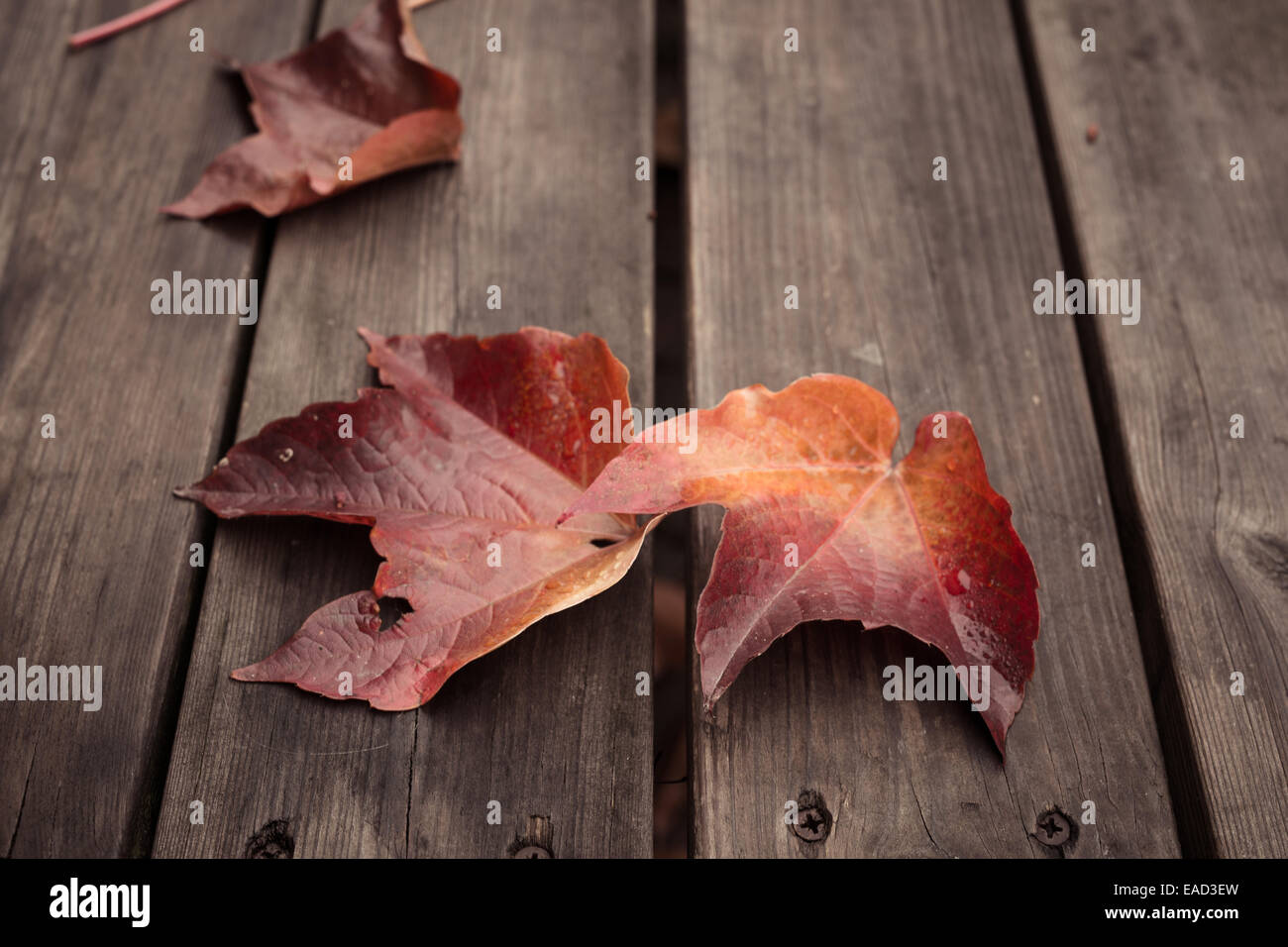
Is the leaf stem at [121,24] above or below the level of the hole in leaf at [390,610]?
above

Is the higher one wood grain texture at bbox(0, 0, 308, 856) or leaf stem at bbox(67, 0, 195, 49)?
leaf stem at bbox(67, 0, 195, 49)

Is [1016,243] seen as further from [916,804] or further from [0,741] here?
[0,741]

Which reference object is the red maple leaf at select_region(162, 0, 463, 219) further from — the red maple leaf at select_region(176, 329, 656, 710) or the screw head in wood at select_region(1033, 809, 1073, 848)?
the screw head in wood at select_region(1033, 809, 1073, 848)

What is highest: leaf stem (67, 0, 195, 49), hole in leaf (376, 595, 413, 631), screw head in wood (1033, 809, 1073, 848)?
leaf stem (67, 0, 195, 49)

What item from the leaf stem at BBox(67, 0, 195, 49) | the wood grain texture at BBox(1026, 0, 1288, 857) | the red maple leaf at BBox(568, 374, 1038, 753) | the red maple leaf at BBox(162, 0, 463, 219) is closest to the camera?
the red maple leaf at BBox(568, 374, 1038, 753)

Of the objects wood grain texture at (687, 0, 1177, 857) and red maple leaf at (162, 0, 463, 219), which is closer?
wood grain texture at (687, 0, 1177, 857)

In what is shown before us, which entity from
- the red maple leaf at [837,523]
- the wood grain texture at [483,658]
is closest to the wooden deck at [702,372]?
the wood grain texture at [483,658]

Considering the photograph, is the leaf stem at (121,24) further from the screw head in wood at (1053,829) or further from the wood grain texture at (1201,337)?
the screw head in wood at (1053,829)

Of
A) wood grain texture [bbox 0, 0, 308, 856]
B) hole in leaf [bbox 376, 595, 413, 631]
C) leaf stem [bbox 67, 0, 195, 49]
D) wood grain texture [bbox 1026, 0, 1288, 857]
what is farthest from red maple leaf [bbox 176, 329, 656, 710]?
leaf stem [bbox 67, 0, 195, 49]

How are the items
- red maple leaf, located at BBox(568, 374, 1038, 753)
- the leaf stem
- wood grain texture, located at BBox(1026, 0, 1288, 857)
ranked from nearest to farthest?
red maple leaf, located at BBox(568, 374, 1038, 753) → wood grain texture, located at BBox(1026, 0, 1288, 857) → the leaf stem
